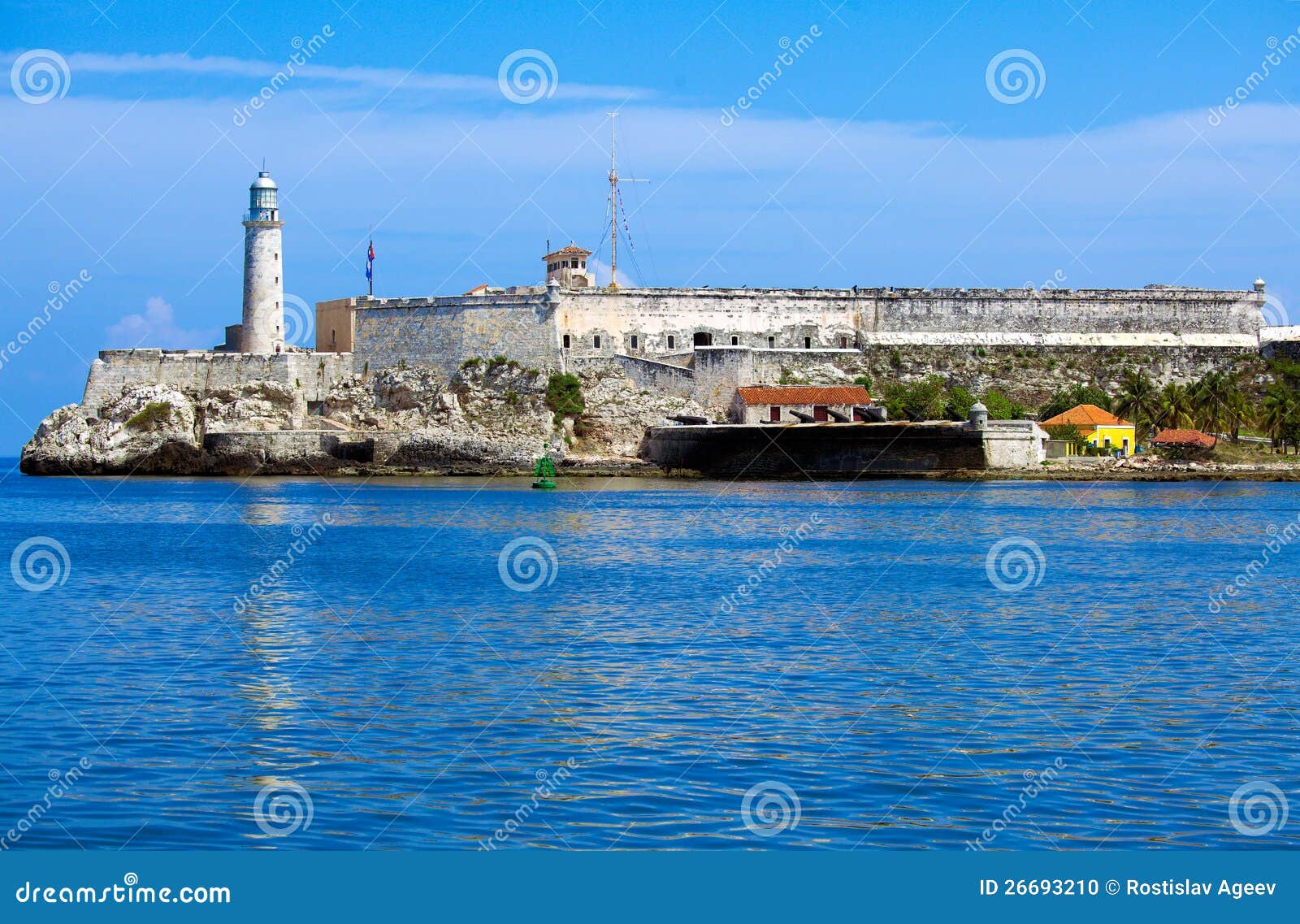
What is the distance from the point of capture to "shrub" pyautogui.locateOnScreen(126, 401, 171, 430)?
52.9 meters

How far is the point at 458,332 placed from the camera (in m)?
54.5

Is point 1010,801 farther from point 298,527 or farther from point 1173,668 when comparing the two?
point 298,527

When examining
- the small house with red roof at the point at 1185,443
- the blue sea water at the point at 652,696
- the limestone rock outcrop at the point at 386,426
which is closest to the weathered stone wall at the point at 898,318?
the limestone rock outcrop at the point at 386,426

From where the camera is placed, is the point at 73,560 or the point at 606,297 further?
the point at 606,297

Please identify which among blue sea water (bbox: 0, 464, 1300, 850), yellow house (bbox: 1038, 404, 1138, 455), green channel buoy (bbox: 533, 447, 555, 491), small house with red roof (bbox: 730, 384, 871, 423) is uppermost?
small house with red roof (bbox: 730, 384, 871, 423)

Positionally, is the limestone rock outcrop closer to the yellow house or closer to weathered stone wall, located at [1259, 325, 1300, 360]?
the yellow house

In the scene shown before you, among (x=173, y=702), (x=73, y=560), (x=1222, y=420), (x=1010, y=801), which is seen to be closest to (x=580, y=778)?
(x=1010, y=801)

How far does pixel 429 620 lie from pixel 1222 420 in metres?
45.2

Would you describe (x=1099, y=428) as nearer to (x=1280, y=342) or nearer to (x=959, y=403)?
(x=959, y=403)

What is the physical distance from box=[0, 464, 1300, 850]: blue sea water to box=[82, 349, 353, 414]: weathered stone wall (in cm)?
2781

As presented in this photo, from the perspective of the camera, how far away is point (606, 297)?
55.7 m

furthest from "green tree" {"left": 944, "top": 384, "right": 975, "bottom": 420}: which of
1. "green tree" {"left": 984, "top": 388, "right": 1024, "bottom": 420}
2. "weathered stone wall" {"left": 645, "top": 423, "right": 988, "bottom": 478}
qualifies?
"weathered stone wall" {"left": 645, "top": 423, "right": 988, "bottom": 478}

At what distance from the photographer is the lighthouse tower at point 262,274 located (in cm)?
5309

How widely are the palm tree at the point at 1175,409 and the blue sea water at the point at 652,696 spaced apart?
28776mm
